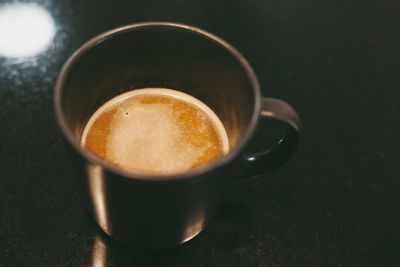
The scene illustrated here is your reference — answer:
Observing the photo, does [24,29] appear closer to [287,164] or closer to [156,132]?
[156,132]

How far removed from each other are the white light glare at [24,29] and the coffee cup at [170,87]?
233 mm

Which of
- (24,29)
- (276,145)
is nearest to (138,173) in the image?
(276,145)

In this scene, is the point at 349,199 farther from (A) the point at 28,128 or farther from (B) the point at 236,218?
(A) the point at 28,128

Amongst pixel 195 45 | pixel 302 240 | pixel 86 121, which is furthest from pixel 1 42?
pixel 302 240

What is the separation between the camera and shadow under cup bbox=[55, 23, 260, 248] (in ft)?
1.21

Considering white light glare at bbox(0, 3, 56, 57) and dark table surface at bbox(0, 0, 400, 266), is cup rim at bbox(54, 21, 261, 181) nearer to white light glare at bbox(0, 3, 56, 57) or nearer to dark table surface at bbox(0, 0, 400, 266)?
dark table surface at bbox(0, 0, 400, 266)

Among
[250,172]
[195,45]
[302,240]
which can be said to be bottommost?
[302,240]

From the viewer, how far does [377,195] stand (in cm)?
60

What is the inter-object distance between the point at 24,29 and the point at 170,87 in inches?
12.8

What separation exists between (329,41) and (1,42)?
578 millimetres

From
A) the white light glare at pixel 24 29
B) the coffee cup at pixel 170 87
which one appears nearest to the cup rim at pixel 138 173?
the coffee cup at pixel 170 87

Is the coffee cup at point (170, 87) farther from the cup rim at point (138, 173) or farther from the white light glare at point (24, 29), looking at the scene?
the white light glare at point (24, 29)

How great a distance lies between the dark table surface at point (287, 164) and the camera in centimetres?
53

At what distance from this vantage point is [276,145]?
487mm
